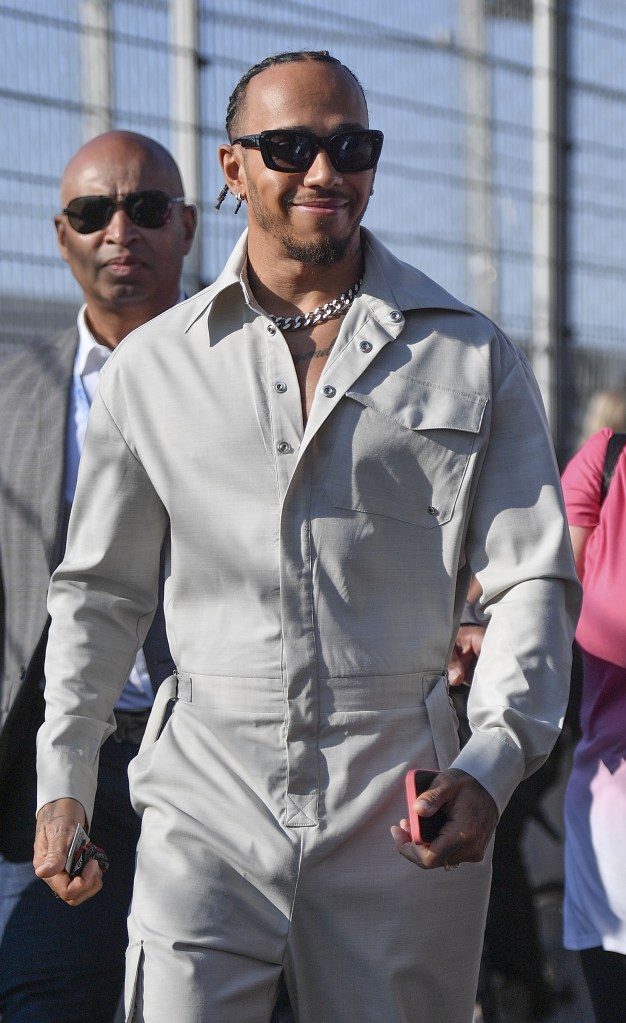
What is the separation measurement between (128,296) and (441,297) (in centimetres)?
172

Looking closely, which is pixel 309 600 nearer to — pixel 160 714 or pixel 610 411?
pixel 160 714

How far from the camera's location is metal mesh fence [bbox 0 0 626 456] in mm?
5883

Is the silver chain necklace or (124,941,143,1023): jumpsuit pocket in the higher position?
A: the silver chain necklace

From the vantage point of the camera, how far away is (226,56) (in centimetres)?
648

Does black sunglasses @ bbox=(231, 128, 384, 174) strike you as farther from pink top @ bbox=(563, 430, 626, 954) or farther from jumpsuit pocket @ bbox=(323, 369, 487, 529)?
pink top @ bbox=(563, 430, 626, 954)

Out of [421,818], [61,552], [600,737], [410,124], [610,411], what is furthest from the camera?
[410,124]

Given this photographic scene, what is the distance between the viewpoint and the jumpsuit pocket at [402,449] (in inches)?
111

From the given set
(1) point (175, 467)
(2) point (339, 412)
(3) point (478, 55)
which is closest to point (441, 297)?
(2) point (339, 412)

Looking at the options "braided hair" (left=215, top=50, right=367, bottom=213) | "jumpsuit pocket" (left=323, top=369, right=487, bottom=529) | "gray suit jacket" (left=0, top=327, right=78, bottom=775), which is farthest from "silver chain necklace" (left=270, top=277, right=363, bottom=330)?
"gray suit jacket" (left=0, top=327, right=78, bottom=775)

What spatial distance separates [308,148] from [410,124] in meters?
4.52

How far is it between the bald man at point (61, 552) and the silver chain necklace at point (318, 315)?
115 centimetres

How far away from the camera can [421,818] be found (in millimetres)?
2467

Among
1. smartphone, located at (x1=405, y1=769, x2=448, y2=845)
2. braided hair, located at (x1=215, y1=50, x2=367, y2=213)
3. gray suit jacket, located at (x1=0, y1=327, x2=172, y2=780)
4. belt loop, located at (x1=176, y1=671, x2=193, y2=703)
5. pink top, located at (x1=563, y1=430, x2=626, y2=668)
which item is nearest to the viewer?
smartphone, located at (x1=405, y1=769, x2=448, y2=845)

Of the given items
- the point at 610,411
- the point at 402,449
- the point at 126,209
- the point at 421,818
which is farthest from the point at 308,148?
the point at 610,411
